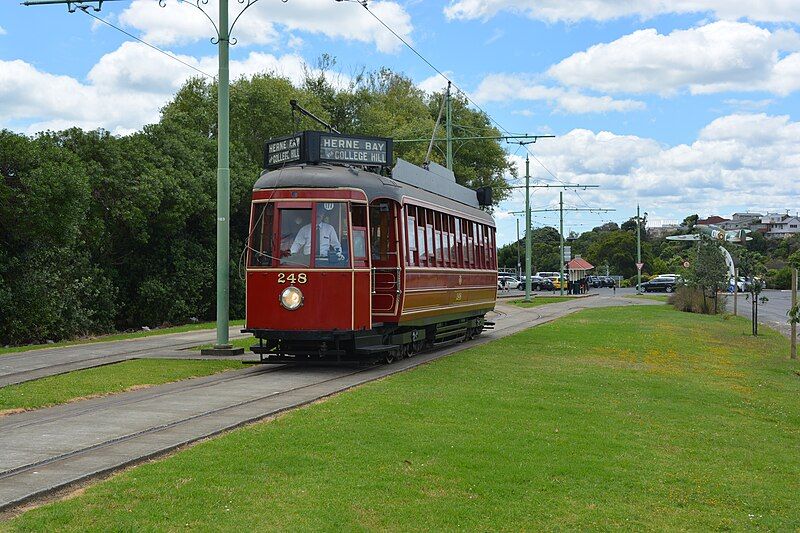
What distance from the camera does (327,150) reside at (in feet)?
59.5

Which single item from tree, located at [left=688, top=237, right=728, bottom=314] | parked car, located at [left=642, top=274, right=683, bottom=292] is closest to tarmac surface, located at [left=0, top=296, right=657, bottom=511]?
tree, located at [left=688, top=237, right=728, bottom=314]

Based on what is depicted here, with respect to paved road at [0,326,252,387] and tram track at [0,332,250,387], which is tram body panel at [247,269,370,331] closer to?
paved road at [0,326,252,387]

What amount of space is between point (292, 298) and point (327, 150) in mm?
3041

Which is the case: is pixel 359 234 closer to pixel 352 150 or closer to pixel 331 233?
pixel 331 233

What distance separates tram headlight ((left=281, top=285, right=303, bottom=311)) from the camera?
55.1ft

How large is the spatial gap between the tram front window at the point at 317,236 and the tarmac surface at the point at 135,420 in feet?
6.50

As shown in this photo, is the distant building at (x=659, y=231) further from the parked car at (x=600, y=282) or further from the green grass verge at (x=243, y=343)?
the green grass verge at (x=243, y=343)

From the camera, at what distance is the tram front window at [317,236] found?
55.5 ft

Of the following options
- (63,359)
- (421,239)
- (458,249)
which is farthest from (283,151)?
(458,249)

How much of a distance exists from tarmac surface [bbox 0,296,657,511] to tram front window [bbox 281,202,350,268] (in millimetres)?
1980

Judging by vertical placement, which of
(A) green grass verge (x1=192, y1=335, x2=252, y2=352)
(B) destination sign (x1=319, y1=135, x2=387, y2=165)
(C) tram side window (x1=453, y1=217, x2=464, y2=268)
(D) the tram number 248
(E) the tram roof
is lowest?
(A) green grass verge (x1=192, y1=335, x2=252, y2=352)

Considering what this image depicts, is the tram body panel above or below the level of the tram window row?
below

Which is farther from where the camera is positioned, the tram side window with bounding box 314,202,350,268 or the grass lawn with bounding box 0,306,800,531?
the tram side window with bounding box 314,202,350,268

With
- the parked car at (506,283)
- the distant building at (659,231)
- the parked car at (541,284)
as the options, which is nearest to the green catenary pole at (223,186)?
the parked car at (541,284)
